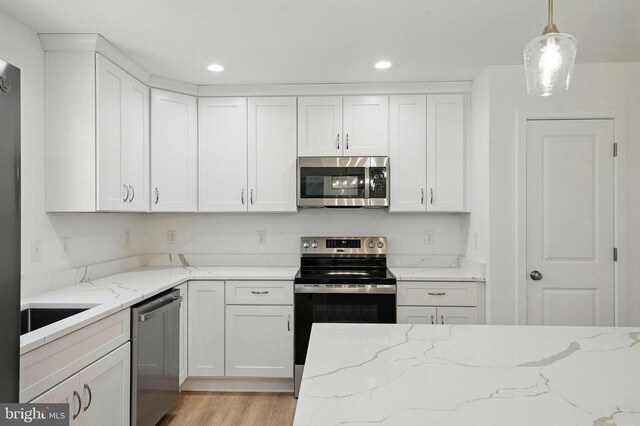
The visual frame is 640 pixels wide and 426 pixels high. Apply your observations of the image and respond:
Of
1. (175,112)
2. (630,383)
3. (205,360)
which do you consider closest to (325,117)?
→ (175,112)

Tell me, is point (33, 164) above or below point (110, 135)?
A: below

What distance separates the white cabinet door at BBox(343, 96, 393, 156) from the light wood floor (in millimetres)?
1939

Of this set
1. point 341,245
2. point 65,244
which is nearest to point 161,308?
point 65,244

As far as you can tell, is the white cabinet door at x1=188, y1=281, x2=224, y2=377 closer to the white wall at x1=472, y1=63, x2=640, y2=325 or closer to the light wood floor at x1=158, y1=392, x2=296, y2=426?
the light wood floor at x1=158, y1=392, x2=296, y2=426

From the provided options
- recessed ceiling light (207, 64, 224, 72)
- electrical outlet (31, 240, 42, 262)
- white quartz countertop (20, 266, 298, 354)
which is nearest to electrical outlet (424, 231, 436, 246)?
white quartz countertop (20, 266, 298, 354)

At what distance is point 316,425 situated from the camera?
2.52ft

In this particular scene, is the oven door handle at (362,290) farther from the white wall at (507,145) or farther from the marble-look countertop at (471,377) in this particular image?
the marble-look countertop at (471,377)

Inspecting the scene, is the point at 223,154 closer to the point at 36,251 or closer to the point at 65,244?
the point at 65,244

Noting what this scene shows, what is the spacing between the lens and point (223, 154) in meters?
3.22

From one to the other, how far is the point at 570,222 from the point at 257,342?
7.75ft

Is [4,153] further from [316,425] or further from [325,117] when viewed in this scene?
[325,117]

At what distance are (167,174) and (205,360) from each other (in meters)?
1.43

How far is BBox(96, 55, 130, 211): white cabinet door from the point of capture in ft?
7.75

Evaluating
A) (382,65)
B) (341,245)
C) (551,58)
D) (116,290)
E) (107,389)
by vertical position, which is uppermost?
(382,65)
